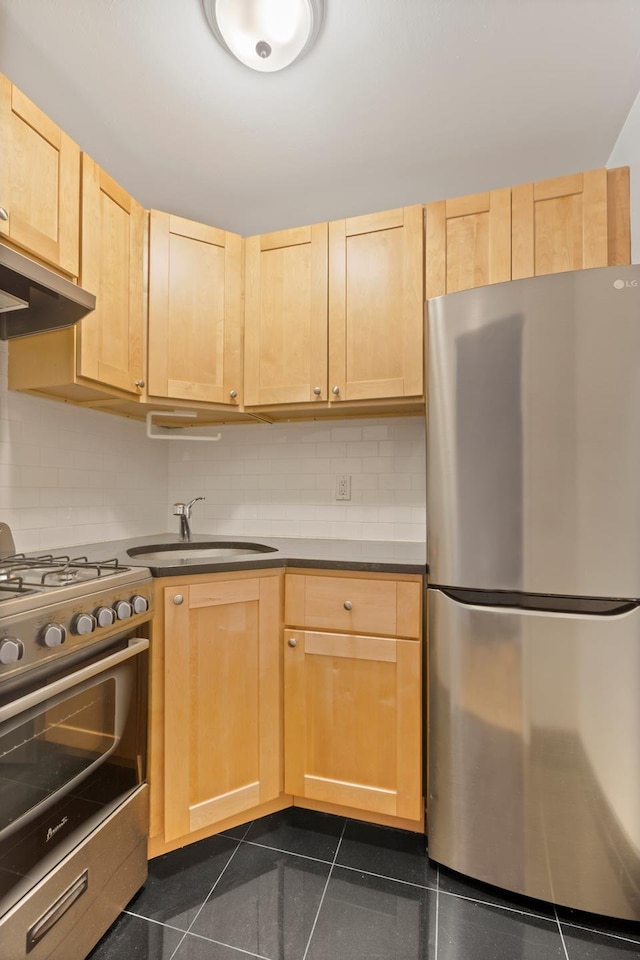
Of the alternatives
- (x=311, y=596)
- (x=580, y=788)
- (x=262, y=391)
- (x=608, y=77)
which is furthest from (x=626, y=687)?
(x=608, y=77)

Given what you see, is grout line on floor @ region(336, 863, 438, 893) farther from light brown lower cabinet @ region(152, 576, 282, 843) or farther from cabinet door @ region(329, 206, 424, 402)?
cabinet door @ region(329, 206, 424, 402)

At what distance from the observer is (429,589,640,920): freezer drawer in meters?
1.32

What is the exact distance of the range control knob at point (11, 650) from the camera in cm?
97

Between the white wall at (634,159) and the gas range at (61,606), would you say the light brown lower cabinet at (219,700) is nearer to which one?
the gas range at (61,606)

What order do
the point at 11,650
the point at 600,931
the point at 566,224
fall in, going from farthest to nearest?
the point at 566,224
the point at 600,931
the point at 11,650

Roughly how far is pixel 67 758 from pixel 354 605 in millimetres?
916

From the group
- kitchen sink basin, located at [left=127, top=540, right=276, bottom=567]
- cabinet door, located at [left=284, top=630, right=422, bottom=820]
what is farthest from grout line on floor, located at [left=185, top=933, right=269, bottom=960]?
kitchen sink basin, located at [left=127, top=540, right=276, bottom=567]

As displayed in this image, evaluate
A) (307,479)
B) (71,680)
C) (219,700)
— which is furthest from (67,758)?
(307,479)

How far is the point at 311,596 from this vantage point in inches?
68.7

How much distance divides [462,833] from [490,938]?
0.76 ft

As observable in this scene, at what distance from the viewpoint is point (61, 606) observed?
1139 millimetres

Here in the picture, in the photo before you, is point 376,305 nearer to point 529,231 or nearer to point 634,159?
point 529,231

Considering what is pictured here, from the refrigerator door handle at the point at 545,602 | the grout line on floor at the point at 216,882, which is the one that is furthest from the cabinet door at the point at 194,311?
the grout line on floor at the point at 216,882

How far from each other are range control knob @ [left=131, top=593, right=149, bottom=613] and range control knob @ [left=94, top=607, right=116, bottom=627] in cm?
11
